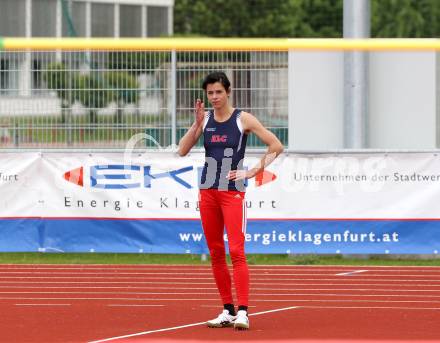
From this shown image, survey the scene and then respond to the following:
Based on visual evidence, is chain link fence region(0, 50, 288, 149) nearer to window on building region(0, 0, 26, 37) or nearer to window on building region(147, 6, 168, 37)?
window on building region(0, 0, 26, 37)

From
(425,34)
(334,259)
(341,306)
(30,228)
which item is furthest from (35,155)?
(425,34)

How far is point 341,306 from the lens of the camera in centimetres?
1175

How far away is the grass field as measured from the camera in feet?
53.0

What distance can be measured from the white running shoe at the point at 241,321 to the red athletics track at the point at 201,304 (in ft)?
0.25

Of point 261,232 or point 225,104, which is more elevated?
point 225,104

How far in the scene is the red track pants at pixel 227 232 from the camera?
10039mm

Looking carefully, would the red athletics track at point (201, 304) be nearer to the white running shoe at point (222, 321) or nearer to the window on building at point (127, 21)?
the white running shoe at point (222, 321)

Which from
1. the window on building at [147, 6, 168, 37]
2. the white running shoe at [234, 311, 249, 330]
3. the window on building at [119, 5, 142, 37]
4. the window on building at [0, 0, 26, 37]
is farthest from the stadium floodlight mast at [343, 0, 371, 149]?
the window on building at [147, 6, 168, 37]

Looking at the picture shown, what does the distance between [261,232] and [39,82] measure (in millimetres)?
3625

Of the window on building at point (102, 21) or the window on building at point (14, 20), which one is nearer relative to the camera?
the window on building at point (14, 20)

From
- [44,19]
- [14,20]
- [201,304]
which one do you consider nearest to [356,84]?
[201,304]

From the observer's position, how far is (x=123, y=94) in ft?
56.1

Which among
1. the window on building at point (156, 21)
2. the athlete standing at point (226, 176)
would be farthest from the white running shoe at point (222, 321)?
the window on building at point (156, 21)

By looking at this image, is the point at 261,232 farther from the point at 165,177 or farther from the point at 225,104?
the point at 225,104
